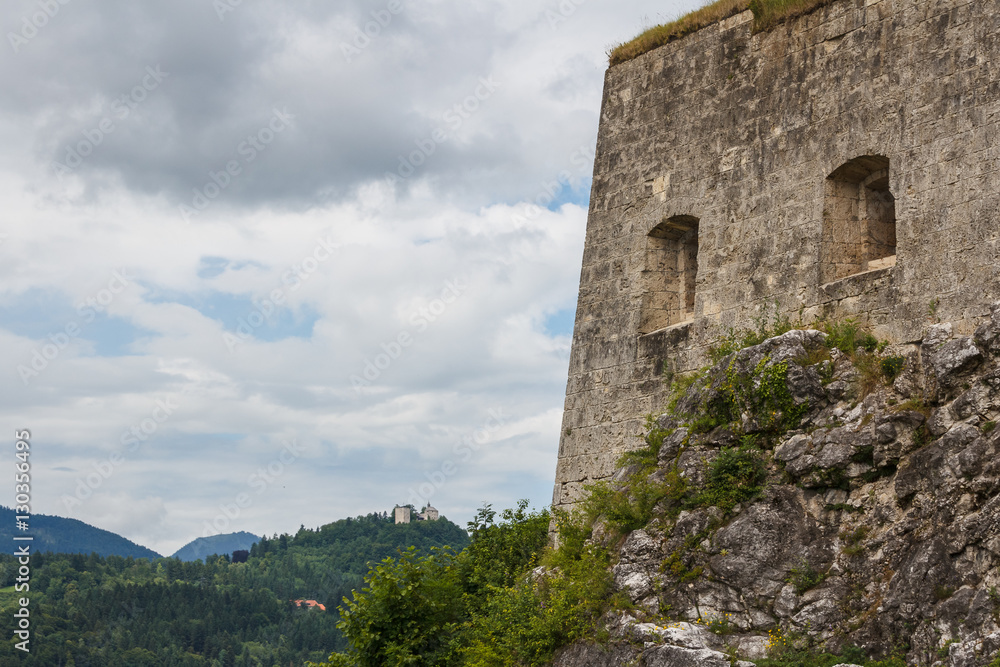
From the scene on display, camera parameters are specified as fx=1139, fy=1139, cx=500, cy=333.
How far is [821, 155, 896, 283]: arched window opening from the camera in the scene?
1423 centimetres

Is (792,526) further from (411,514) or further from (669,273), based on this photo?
(411,514)

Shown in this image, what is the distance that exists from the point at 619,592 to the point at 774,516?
201 centimetres

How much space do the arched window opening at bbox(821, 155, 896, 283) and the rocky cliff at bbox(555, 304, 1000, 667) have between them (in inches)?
53.5

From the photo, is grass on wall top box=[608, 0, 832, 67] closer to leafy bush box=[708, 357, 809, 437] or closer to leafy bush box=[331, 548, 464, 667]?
leafy bush box=[708, 357, 809, 437]

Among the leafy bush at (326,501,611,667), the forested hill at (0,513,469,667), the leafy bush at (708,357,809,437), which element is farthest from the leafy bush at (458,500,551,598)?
the forested hill at (0,513,469,667)

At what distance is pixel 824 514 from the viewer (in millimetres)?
12203

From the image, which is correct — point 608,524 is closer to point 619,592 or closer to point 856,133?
point 619,592

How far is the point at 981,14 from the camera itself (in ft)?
42.9

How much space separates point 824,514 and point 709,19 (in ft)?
26.3

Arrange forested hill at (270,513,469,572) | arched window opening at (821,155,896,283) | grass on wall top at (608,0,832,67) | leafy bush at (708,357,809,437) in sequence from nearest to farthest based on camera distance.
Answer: leafy bush at (708,357,809,437), arched window opening at (821,155,896,283), grass on wall top at (608,0,832,67), forested hill at (270,513,469,572)

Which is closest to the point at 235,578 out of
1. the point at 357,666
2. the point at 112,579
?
the point at 112,579

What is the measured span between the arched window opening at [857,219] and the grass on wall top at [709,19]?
8.09 ft

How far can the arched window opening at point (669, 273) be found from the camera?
16.5 metres

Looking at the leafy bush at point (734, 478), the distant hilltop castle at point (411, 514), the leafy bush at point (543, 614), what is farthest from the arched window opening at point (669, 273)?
the distant hilltop castle at point (411, 514)
